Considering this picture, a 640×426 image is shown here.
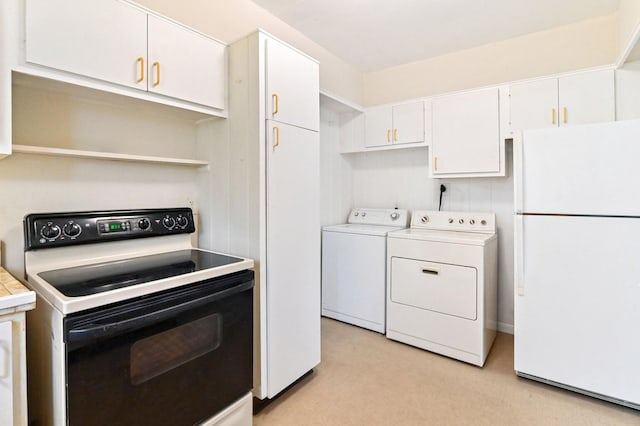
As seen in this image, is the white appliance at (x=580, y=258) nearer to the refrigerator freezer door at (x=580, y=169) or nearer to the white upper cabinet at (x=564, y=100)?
the refrigerator freezer door at (x=580, y=169)

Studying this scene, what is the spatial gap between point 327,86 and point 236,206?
1801 millimetres

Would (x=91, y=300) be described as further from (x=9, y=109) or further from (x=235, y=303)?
(x=9, y=109)

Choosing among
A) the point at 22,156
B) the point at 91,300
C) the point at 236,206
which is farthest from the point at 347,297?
the point at 22,156

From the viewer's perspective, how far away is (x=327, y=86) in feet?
10.0

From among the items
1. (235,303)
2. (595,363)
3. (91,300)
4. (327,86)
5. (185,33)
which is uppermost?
(327,86)

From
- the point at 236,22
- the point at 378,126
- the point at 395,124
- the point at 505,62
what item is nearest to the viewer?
the point at 236,22

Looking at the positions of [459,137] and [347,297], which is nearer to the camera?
[459,137]

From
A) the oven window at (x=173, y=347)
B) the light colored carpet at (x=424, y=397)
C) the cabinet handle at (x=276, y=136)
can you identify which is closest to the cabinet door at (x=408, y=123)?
the cabinet handle at (x=276, y=136)

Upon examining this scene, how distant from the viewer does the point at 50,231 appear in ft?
4.56

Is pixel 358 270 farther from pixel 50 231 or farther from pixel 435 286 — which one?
pixel 50 231

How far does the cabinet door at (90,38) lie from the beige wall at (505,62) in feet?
8.37

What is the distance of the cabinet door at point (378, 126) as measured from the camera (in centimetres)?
310

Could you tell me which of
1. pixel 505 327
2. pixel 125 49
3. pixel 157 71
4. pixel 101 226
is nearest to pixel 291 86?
Answer: pixel 157 71

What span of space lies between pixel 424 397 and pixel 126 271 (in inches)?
71.8
